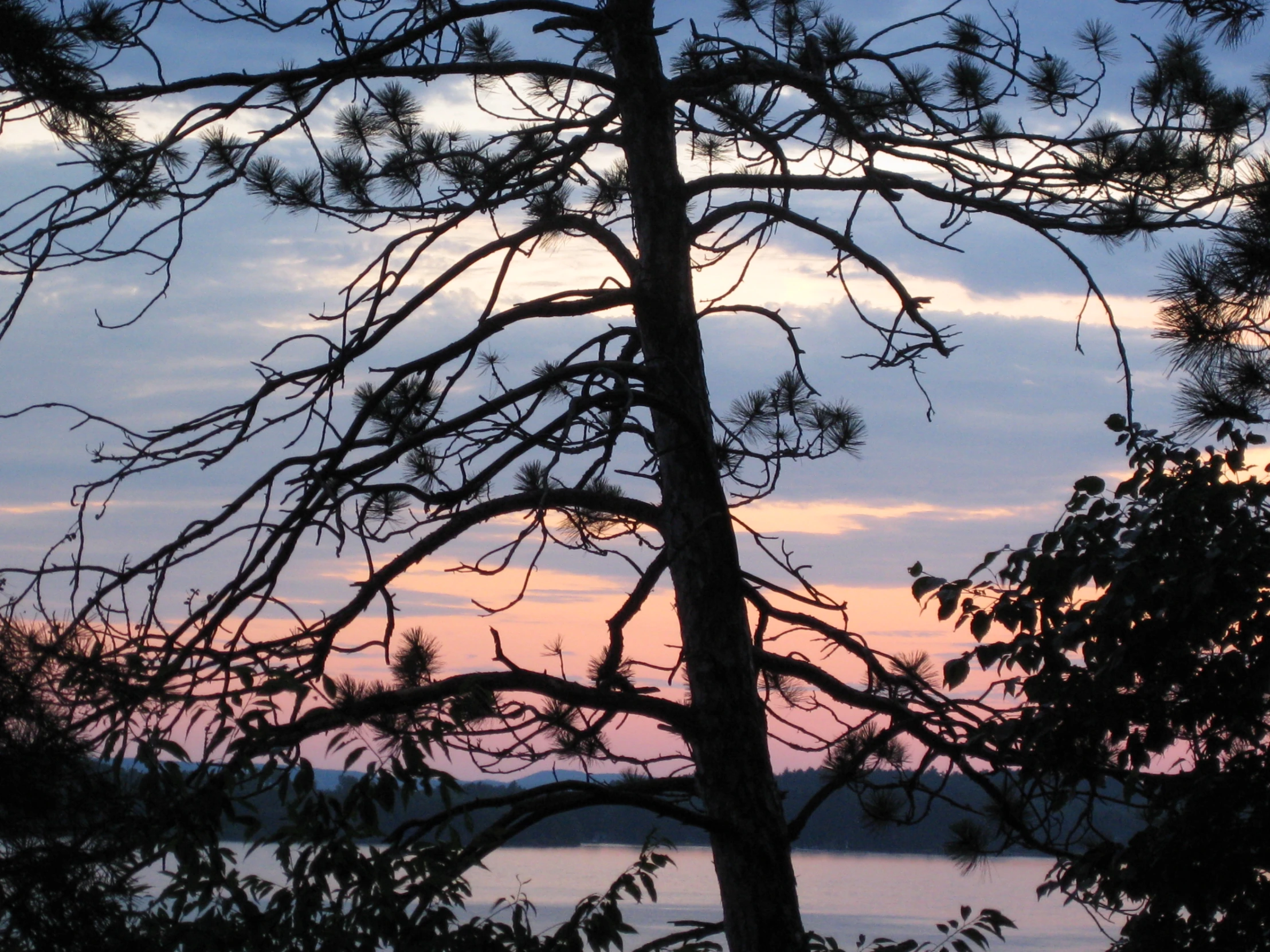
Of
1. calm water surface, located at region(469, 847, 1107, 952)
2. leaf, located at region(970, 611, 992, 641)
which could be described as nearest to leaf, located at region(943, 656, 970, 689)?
leaf, located at region(970, 611, 992, 641)

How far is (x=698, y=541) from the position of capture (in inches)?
156

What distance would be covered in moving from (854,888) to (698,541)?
6.75 m

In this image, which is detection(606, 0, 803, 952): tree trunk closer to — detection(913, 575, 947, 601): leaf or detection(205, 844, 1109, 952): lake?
detection(205, 844, 1109, 952): lake

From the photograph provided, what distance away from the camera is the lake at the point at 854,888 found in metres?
3.80

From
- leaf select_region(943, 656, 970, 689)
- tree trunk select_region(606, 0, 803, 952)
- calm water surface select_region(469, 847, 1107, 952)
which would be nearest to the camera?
leaf select_region(943, 656, 970, 689)

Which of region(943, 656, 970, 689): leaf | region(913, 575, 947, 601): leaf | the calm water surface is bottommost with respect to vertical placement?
the calm water surface

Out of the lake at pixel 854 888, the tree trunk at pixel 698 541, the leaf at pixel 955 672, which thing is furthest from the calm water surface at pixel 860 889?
the leaf at pixel 955 672

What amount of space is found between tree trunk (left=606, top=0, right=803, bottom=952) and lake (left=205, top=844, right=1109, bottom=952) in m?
0.21

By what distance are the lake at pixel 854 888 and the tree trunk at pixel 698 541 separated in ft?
0.70

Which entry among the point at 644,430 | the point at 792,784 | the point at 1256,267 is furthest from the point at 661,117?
the point at 792,784

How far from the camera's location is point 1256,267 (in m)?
4.24

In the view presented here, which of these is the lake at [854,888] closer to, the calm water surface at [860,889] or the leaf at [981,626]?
the calm water surface at [860,889]

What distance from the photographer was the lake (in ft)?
12.5

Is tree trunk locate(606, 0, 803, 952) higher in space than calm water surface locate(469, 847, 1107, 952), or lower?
higher
